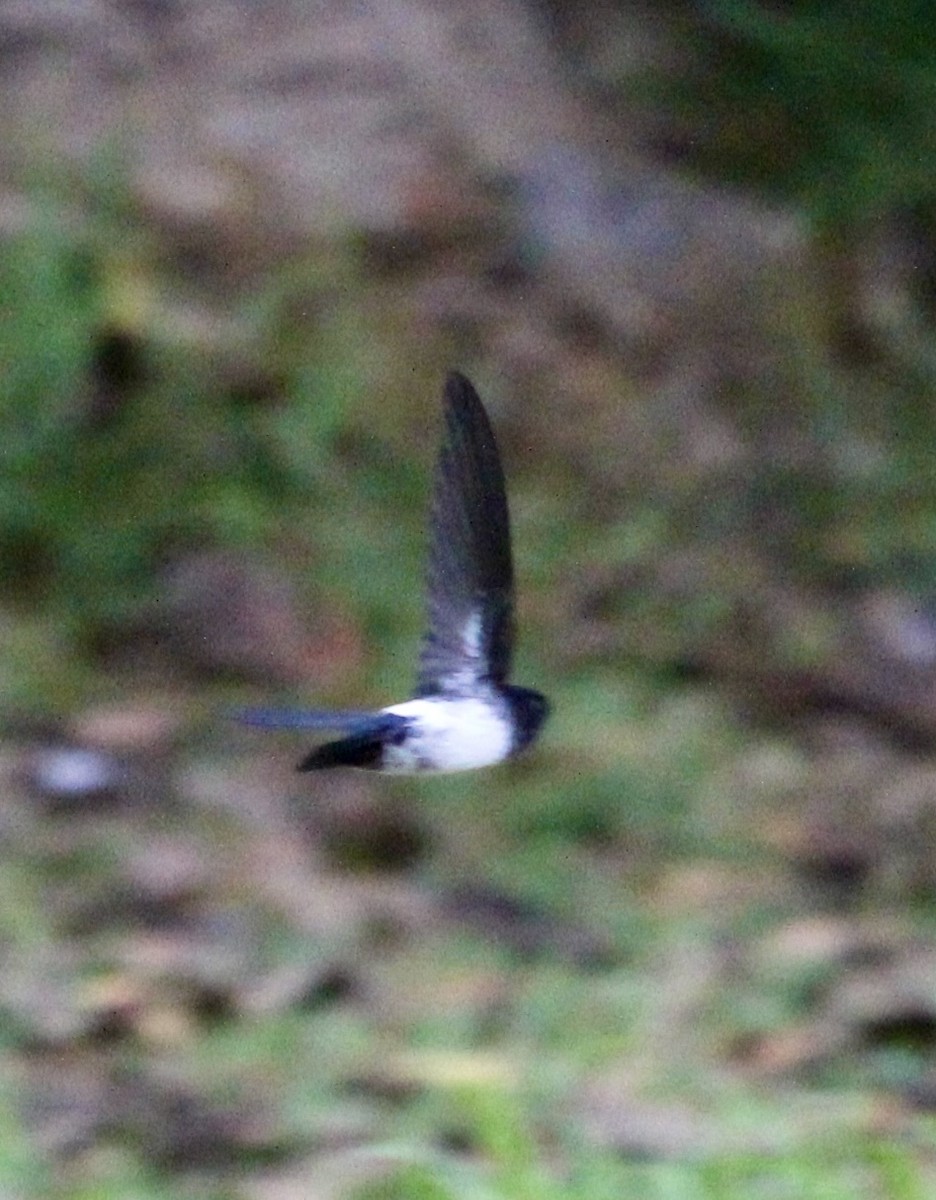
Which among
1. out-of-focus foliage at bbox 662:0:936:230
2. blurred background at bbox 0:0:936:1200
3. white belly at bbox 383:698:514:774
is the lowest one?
white belly at bbox 383:698:514:774

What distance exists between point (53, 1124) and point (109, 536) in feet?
5.92

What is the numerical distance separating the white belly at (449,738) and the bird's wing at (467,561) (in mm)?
66

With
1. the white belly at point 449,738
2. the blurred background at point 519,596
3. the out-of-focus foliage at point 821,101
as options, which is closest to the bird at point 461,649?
the white belly at point 449,738

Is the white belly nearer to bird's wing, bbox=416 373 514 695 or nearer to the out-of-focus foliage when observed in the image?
bird's wing, bbox=416 373 514 695

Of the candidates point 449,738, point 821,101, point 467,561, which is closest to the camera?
point 449,738

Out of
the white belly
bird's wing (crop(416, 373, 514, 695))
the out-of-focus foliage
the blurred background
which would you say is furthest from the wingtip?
the out-of-focus foliage

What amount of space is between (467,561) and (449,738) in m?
0.18

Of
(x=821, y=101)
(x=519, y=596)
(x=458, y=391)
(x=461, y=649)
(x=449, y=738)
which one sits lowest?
(x=449, y=738)

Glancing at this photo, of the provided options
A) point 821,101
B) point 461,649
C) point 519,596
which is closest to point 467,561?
point 461,649

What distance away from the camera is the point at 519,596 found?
16.3 ft

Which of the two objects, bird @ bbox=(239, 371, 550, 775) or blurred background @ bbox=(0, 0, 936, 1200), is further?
blurred background @ bbox=(0, 0, 936, 1200)

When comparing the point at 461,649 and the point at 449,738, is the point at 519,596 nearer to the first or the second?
the point at 461,649

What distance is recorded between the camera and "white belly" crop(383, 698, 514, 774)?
200 centimetres

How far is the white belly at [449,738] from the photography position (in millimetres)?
2002
